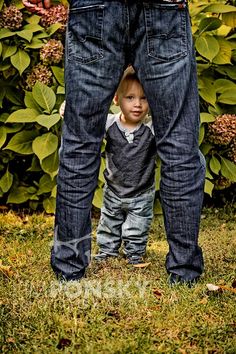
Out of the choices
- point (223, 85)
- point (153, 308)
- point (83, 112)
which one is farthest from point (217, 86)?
point (153, 308)

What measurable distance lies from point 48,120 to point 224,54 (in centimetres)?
131

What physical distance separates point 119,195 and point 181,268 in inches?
24.9

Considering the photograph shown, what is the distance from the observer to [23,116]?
470 centimetres

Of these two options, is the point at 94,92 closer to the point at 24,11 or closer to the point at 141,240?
the point at 141,240

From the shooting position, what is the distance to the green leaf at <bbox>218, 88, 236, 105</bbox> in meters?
4.91

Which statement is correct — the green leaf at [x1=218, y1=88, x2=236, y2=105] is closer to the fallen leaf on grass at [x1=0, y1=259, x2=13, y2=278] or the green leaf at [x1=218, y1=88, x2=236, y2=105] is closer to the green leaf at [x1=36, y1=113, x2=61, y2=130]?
the green leaf at [x1=36, y1=113, x2=61, y2=130]

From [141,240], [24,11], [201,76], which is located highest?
[24,11]

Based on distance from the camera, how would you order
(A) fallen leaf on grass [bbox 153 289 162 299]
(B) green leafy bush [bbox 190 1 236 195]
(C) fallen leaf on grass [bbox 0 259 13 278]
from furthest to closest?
(B) green leafy bush [bbox 190 1 236 195], (C) fallen leaf on grass [bbox 0 259 13 278], (A) fallen leaf on grass [bbox 153 289 162 299]

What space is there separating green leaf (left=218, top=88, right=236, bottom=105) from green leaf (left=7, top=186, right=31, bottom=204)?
154cm

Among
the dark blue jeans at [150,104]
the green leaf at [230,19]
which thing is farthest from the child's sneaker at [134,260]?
the green leaf at [230,19]

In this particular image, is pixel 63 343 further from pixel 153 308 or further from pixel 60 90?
pixel 60 90

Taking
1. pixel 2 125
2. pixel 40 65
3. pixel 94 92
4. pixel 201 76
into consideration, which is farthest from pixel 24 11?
pixel 94 92

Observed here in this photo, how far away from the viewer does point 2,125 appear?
4.93 m

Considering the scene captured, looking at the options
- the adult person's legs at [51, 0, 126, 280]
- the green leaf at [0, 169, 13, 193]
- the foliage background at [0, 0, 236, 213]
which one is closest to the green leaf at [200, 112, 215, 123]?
the foliage background at [0, 0, 236, 213]
